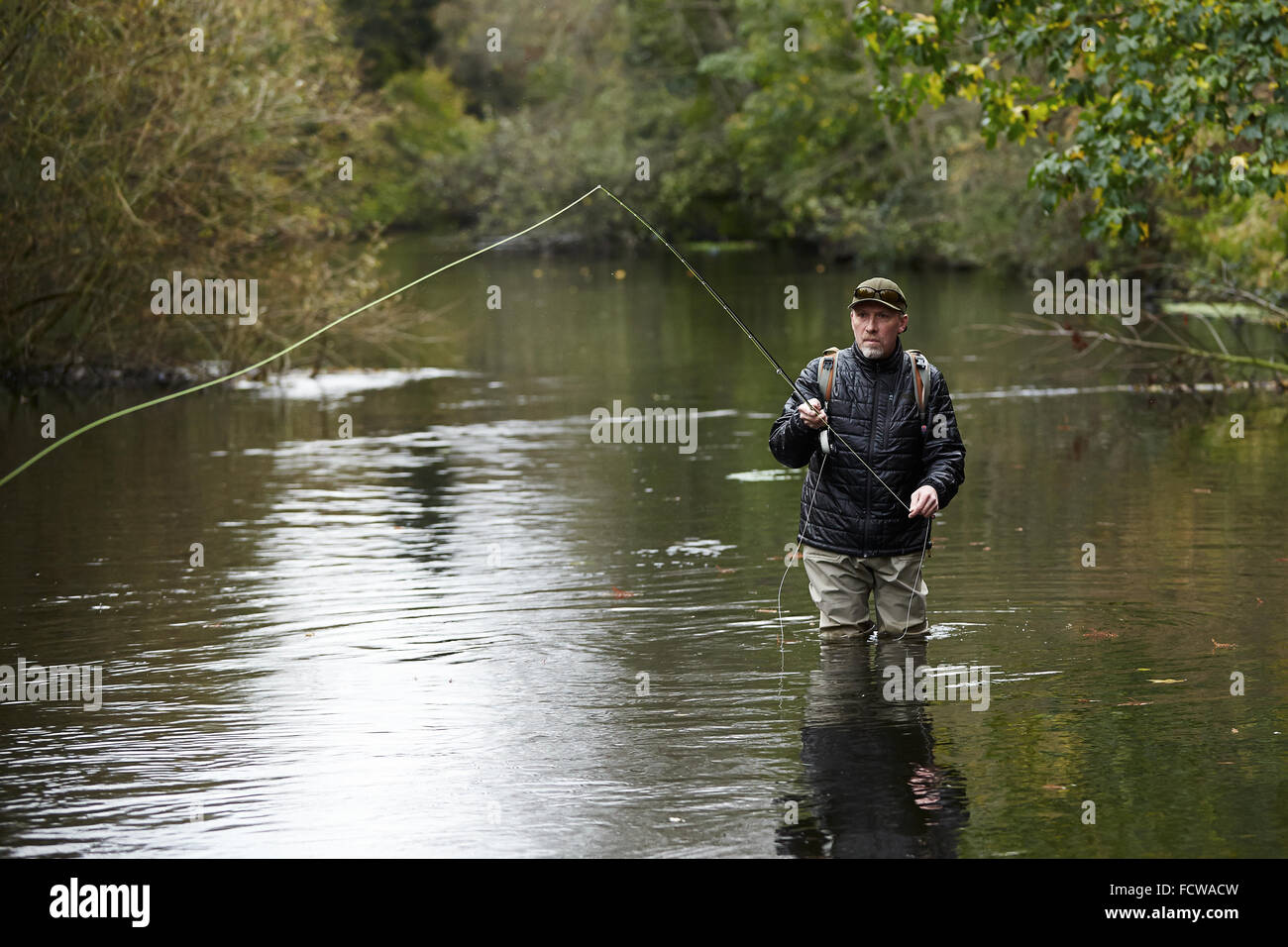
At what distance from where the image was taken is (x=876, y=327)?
25.5 ft

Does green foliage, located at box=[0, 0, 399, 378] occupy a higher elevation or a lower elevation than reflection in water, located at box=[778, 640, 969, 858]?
higher

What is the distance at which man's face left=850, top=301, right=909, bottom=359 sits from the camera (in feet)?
25.4

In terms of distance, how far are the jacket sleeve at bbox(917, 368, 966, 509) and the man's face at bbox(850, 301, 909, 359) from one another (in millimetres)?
237

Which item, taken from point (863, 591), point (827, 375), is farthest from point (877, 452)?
point (863, 591)

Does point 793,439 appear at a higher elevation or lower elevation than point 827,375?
lower

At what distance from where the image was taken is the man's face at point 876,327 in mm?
7746

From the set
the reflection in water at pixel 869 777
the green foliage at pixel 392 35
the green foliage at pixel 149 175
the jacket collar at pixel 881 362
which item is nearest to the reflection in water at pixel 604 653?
the reflection in water at pixel 869 777

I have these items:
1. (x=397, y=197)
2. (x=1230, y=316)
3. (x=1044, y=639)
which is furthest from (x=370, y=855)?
(x=397, y=197)

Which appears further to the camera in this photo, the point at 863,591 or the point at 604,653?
the point at 604,653

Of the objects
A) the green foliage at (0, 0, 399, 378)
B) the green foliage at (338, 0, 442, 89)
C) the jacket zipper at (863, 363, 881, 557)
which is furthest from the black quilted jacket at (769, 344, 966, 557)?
the green foliage at (338, 0, 442, 89)

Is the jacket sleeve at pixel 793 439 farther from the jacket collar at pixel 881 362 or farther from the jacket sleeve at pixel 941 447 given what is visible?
the jacket sleeve at pixel 941 447

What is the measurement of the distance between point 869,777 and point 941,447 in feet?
5.96

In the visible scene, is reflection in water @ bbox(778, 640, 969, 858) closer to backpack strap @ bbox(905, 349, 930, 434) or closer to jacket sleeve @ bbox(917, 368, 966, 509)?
jacket sleeve @ bbox(917, 368, 966, 509)

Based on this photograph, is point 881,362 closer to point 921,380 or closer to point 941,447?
point 921,380
